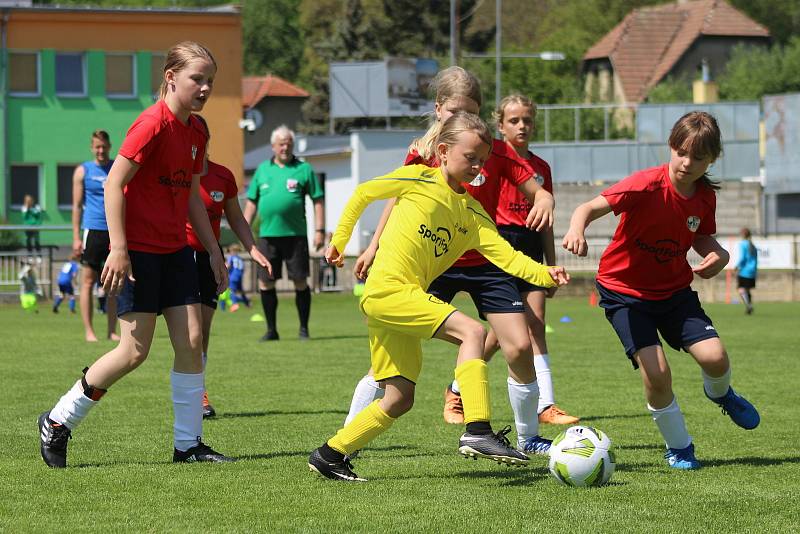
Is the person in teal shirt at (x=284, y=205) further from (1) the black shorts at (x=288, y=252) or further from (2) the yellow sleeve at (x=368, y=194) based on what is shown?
(2) the yellow sleeve at (x=368, y=194)

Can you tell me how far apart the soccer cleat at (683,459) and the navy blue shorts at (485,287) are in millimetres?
1064

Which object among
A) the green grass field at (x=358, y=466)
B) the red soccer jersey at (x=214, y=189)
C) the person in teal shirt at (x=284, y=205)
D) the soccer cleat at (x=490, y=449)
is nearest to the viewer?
the green grass field at (x=358, y=466)

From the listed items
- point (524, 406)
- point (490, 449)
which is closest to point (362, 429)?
point (490, 449)

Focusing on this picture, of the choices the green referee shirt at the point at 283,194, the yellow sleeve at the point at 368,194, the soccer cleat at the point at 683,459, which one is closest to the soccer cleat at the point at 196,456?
the yellow sleeve at the point at 368,194

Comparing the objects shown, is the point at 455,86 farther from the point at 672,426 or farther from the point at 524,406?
the point at 672,426

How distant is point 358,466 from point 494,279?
1.22m

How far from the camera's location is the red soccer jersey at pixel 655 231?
22.5ft

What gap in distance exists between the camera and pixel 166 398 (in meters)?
9.98

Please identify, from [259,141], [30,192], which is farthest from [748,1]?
[30,192]

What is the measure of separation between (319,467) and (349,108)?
164ft

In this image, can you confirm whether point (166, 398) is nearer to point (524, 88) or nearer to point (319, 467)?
point (319, 467)

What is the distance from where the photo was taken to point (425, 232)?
6281 mm

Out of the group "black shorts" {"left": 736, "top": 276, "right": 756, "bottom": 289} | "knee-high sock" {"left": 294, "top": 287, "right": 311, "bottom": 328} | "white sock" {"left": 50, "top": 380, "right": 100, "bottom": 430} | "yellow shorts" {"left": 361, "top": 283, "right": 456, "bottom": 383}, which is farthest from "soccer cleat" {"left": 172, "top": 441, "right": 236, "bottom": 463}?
"black shorts" {"left": 736, "top": 276, "right": 756, "bottom": 289}

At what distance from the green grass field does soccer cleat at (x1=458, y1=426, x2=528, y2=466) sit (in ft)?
0.59
